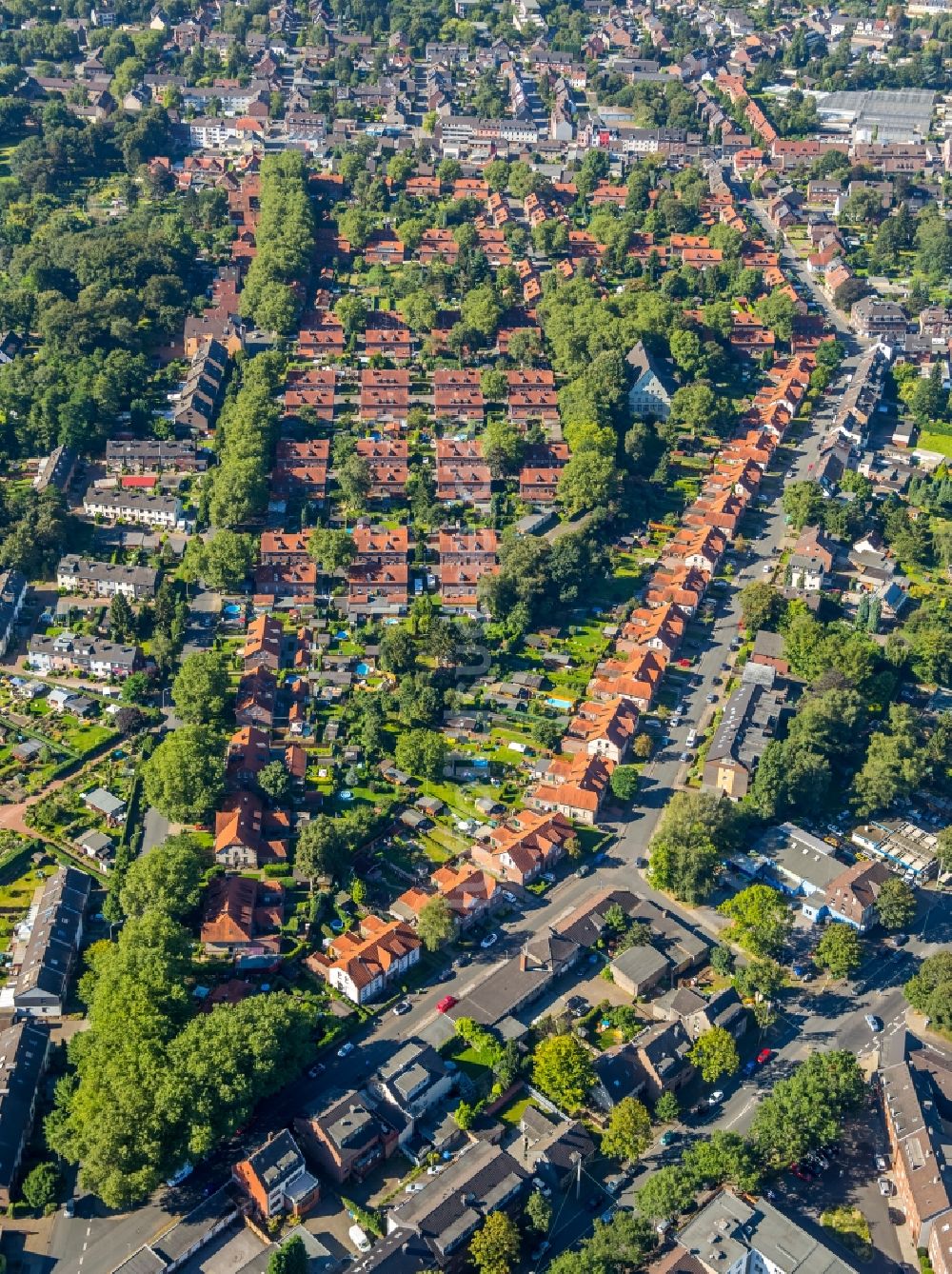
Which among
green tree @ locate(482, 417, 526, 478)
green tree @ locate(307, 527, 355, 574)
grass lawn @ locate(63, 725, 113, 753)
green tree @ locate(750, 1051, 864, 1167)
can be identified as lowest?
grass lawn @ locate(63, 725, 113, 753)

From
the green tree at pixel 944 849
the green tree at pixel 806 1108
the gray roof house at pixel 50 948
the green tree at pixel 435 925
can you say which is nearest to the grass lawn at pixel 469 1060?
the green tree at pixel 435 925

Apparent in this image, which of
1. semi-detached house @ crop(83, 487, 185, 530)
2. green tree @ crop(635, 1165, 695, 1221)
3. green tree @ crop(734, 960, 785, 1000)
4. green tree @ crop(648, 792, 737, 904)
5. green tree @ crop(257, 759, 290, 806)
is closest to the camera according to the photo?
green tree @ crop(635, 1165, 695, 1221)

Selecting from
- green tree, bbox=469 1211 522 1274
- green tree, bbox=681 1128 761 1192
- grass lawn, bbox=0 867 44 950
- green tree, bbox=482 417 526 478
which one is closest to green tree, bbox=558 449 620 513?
green tree, bbox=482 417 526 478

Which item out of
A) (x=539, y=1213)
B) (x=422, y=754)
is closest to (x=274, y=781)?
(x=422, y=754)

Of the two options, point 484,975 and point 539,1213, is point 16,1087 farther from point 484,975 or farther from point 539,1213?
point 539,1213

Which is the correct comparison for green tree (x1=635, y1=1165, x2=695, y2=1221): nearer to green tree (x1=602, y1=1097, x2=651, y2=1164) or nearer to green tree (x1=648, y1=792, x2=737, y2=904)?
green tree (x1=602, y1=1097, x2=651, y2=1164)
